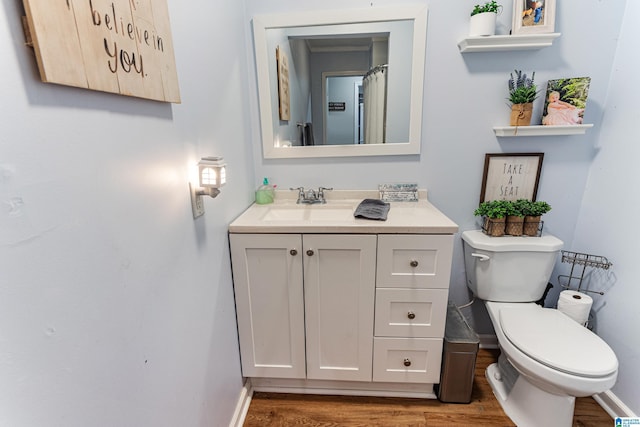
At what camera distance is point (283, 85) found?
1692mm

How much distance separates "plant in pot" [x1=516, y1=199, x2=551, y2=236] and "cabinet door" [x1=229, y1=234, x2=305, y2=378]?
122 centimetres

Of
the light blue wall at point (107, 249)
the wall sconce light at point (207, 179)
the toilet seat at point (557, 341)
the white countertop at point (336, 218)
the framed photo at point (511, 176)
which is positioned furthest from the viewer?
the framed photo at point (511, 176)

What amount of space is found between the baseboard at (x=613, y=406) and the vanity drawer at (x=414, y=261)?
3.37 feet

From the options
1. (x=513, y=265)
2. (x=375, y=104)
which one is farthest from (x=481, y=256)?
(x=375, y=104)

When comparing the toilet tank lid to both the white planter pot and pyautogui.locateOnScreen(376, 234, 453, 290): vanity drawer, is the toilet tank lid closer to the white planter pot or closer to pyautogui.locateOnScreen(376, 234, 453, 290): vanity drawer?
pyautogui.locateOnScreen(376, 234, 453, 290): vanity drawer

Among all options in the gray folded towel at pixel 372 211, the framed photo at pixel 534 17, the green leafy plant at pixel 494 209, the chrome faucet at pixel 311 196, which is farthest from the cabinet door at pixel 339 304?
the framed photo at pixel 534 17

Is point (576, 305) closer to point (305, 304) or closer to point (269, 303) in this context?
point (305, 304)

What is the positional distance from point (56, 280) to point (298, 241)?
2.89 feet

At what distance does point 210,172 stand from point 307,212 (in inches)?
27.6

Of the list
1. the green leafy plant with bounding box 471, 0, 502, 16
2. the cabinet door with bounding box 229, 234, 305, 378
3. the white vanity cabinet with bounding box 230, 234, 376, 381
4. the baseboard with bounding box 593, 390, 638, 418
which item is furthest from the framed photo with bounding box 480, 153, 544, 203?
the cabinet door with bounding box 229, 234, 305, 378

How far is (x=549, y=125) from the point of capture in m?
1.53

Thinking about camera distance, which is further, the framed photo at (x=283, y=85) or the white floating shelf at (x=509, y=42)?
the framed photo at (x=283, y=85)

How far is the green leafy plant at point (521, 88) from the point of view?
4.91 feet

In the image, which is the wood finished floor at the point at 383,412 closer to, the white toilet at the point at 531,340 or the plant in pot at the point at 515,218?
the white toilet at the point at 531,340
